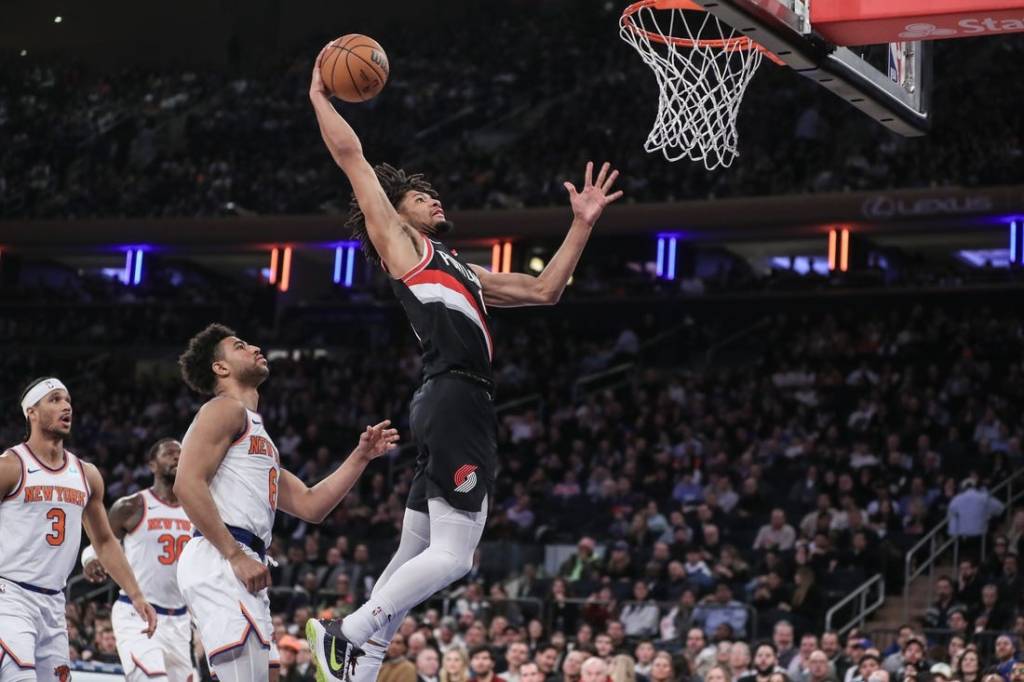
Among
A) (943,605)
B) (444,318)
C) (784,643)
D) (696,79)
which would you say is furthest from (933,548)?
(444,318)

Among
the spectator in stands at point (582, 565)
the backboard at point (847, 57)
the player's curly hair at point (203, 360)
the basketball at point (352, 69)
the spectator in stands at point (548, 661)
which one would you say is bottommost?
the spectator in stands at point (548, 661)

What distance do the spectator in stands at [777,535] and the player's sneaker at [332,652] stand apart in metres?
11.8

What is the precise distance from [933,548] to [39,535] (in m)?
11.9

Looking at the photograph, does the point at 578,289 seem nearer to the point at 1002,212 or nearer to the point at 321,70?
the point at 1002,212

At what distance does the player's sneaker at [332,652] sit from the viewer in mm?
5777

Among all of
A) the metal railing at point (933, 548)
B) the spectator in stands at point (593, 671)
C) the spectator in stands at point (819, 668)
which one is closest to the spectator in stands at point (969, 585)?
the metal railing at point (933, 548)

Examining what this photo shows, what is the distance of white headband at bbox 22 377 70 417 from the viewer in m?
7.82

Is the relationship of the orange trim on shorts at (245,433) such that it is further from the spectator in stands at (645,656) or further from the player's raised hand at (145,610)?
the spectator in stands at (645,656)

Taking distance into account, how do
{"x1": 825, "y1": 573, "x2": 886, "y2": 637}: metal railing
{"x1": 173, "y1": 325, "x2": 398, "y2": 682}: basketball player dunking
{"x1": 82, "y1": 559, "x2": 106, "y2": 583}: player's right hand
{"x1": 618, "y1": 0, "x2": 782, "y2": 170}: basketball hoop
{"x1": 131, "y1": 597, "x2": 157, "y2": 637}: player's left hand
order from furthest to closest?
{"x1": 825, "y1": 573, "x2": 886, "y2": 637}: metal railing < {"x1": 82, "y1": 559, "x2": 106, "y2": 583}: player's right hand < {"x1": 618, "y1": 0, "x2": 782, "y2": 170}: basketball hoop < {"x1": 131, "y1": 597, "x2": 157, "y2": 637}: player's left hand < {"x1": 173, "y1": 325, "x2": 398, "y2": 682}: basketball player dunking

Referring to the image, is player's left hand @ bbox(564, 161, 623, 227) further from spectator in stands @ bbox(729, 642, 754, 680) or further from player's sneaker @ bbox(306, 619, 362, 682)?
spectator in stands @ bbox(729, 642, 754, 680)

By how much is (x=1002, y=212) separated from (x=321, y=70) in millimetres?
18921

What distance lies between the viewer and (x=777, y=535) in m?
17.2

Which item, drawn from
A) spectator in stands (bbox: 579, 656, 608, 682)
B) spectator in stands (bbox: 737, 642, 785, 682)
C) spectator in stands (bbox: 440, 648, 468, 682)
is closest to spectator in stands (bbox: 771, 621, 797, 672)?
spectator in stands (bbox: 737, 642, 785, 682)

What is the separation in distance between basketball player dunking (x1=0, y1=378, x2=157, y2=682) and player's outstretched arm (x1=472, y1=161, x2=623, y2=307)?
2689 millimetres
